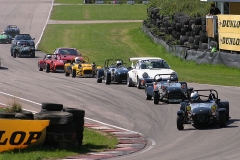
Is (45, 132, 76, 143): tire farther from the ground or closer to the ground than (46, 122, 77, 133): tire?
closer to the ground

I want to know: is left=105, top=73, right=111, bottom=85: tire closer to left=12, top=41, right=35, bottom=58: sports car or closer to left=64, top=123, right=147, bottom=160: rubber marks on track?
left=64, top=123, right=147, bottom=160: rubber marks on track

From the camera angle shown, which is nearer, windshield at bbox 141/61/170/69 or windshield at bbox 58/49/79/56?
windshield at bbox 141/61/170/69

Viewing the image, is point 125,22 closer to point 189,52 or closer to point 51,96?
point 189,52

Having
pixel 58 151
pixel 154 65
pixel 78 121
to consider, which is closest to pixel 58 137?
pixel 58 151

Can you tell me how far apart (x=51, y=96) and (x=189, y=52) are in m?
13.1

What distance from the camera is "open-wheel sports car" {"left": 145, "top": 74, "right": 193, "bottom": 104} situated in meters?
23.5

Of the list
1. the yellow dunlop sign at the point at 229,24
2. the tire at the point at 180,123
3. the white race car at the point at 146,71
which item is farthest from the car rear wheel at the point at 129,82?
the tire at the point at 180,123

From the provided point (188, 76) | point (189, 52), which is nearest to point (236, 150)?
point (188, 76)

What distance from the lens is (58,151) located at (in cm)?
1545

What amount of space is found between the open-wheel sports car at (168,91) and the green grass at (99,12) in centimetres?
4923

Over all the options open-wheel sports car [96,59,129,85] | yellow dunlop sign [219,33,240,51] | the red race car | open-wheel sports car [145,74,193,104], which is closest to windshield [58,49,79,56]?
the red race car

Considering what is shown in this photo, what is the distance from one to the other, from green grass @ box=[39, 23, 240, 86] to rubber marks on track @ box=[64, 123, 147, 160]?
10.2 meters

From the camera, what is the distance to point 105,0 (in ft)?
328

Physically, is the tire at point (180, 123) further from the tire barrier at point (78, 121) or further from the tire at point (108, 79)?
the tire at point (108, 79)
